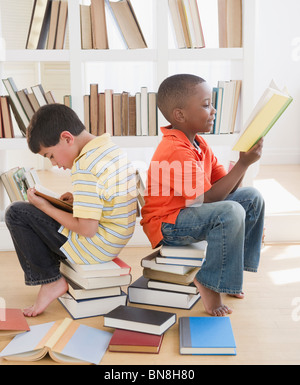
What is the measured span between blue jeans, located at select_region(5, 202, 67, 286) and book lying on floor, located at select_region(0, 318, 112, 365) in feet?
0.69

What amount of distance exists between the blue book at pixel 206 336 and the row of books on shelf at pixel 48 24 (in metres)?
1.37

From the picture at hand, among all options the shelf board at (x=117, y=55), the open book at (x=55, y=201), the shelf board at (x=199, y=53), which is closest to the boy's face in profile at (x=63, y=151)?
the open book at (x=55, y=201)

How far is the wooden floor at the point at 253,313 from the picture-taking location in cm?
135

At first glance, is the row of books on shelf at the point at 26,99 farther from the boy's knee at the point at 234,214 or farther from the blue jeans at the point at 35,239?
the boy's knee at the point at 234,214

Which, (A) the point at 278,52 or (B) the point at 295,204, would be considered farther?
(A) the point at 278,52

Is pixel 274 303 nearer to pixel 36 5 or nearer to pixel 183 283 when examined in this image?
pixel 183 283

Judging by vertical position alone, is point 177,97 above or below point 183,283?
above

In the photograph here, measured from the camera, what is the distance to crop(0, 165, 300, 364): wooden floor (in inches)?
53.0

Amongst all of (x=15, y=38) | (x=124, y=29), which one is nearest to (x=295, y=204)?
(x=124, y=29)

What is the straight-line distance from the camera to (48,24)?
86.7 inches

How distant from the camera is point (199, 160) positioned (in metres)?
1.71

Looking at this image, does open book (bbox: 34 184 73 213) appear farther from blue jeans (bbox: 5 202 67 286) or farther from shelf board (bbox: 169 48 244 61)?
shelf board (bbox: 169 48 244 61)

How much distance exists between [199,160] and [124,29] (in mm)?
849

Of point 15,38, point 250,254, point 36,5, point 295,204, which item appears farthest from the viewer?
point 15,38
